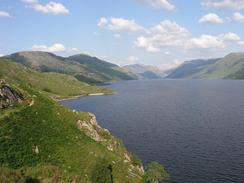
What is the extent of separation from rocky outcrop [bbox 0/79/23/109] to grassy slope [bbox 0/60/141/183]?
248 cm

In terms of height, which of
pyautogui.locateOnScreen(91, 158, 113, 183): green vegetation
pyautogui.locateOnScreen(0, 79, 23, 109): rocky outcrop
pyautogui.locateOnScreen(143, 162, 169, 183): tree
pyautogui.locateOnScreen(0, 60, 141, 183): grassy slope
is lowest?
pyautogui.locateOnScreen(143, 162, 169, 183): tree

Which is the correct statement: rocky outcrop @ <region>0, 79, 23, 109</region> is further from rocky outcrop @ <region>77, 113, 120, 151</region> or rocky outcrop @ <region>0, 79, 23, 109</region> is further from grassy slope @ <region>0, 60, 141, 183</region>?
rocky outcrop @ <region>77, 113, 120, 151</region>

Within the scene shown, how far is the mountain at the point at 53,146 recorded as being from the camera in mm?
77000

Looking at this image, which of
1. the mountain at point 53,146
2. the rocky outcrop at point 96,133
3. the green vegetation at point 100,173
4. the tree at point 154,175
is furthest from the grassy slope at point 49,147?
the tree at point 154,175

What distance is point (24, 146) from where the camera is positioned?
81438 millimetres

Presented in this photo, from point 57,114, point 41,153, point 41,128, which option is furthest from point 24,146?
point 57,114

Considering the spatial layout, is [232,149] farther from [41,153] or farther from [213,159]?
[41,153]

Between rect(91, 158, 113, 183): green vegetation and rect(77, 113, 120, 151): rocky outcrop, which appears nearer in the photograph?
rect(91, 158, 113, 183): green vegetation

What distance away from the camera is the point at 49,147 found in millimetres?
85312

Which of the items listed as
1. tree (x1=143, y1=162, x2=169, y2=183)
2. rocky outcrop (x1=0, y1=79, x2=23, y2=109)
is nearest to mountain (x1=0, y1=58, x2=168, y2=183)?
rocky outcrop (x1=0, y1=79, x2=23, y2=109)

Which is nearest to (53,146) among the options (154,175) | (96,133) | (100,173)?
(100,173)

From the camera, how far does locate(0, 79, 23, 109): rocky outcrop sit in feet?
305

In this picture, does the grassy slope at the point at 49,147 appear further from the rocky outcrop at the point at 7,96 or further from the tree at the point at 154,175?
the tree at the point at 154,175

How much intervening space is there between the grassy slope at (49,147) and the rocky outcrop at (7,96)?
2483 millimetres
